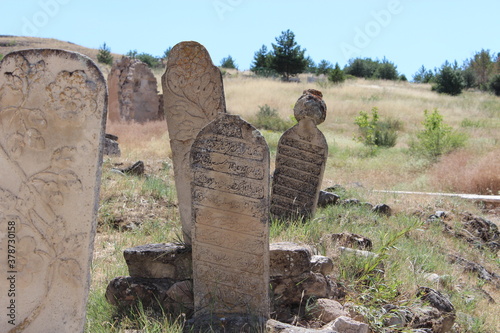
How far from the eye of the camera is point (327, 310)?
387 cm

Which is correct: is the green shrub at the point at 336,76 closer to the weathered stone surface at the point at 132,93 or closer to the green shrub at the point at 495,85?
the green shrub at the point at 495,85

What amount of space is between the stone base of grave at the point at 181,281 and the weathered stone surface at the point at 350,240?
3.07 ft

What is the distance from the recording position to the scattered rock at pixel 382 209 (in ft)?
25.5

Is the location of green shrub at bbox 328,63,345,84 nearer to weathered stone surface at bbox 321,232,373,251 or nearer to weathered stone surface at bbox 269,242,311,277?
weathered stone surface at bbox 321,232,373,251

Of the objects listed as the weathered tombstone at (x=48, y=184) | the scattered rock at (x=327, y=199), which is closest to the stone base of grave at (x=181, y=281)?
the weathered tombstone at (x=48, y=184)

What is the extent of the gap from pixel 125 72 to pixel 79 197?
47.8 ft

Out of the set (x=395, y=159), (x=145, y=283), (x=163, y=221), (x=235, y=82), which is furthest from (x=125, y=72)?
(x=235, y=82)

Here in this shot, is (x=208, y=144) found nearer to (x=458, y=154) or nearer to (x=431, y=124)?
(x=458, y=154)

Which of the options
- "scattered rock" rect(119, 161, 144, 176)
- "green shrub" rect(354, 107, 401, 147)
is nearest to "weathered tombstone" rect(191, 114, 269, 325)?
"scattered rock" rect(119, 161, 144, 176)

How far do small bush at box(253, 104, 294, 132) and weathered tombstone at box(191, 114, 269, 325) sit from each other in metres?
15.2

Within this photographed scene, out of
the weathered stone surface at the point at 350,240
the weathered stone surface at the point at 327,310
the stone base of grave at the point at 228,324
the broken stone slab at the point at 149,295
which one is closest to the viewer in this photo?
the stone base of grave at the point at 228,324

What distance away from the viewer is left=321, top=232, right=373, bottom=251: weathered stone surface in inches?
199

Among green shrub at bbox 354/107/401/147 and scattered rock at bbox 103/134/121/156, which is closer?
scattered rock at bbox 103/134/121/156

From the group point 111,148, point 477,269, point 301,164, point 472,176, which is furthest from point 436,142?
point 301,164
